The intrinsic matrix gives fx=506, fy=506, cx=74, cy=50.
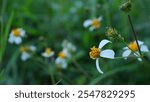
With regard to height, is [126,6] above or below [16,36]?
above

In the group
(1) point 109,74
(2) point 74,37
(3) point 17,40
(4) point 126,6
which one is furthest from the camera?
(2) point 74,37

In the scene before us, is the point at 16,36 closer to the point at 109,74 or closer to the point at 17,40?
the point at 17,40

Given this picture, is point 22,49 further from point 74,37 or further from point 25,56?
point 74,37

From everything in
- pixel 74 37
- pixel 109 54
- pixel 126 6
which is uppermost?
pixel 126 6

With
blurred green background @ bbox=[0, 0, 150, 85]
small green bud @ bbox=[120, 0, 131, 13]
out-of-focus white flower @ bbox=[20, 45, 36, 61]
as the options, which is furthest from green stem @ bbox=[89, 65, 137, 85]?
small green bud @ bbox=[120, 0, 131, 13]

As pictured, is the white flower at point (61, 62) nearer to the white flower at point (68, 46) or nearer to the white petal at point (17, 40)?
the white flower at point (68, 46)

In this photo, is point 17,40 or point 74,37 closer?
point 17,40

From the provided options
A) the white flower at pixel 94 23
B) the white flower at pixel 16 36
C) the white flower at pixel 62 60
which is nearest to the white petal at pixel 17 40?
the white flower at pixel 16 36

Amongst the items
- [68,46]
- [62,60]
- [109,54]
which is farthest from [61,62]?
[109,54]

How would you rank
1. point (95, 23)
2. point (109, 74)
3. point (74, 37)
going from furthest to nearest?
1. point (74, 37)
2. point (95, 23)
3. point (109, 74)
